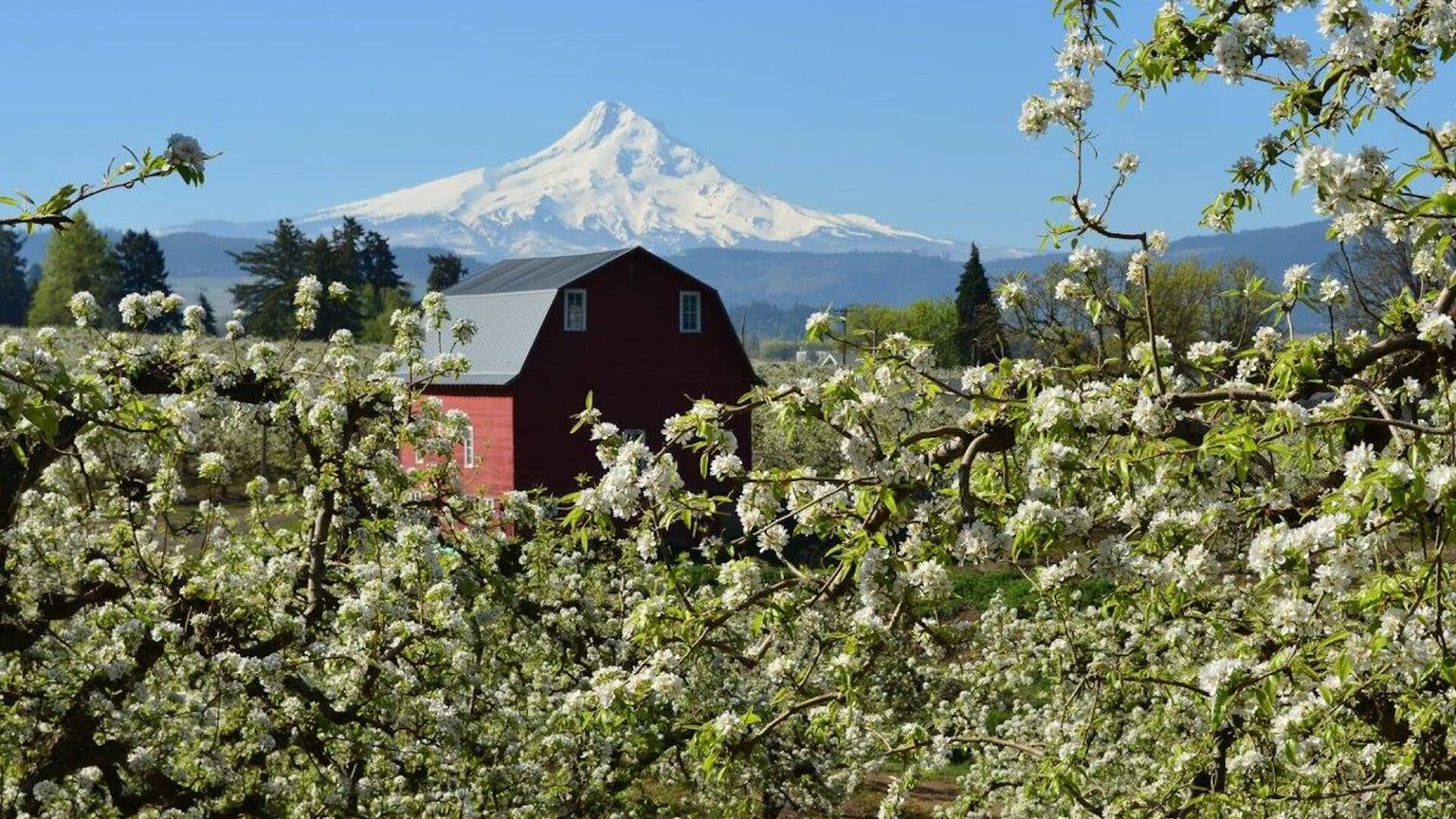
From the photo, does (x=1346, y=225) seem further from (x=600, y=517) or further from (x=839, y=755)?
(x=839, y=755)

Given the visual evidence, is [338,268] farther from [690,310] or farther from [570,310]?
[570,310]

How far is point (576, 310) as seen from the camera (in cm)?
3600

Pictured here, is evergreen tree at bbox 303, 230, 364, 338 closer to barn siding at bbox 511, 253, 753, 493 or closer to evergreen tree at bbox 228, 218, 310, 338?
evergreen tree at bbox 228, 218, 310, 338

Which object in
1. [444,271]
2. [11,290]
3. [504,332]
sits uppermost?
[444,271]

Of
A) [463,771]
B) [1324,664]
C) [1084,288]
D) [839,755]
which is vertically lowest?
[839,755]

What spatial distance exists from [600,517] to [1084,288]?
104 inches

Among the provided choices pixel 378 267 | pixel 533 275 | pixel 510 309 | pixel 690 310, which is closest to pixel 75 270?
pixel 378 267

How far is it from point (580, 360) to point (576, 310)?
4.17ft

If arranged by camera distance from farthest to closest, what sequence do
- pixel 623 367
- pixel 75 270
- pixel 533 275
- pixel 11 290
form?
pixel 11 290, pixel 75 270, pixel 533 275, pixel 623 367

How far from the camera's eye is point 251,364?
888cm

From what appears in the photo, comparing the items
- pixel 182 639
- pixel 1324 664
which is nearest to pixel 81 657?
pixel 182 639

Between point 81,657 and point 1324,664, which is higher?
point 1324,664

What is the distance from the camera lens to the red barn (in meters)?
34.1

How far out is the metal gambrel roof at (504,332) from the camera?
34.5m
